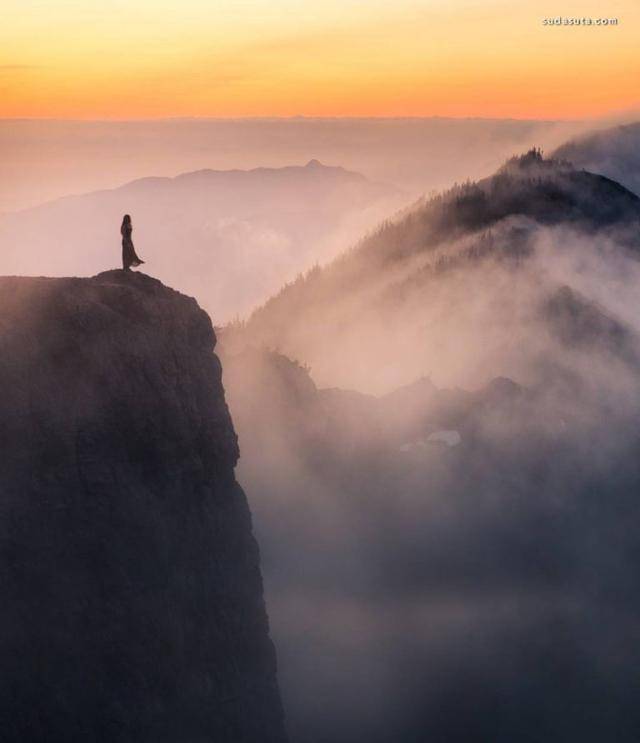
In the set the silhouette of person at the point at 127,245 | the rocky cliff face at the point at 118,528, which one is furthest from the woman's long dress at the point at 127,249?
the rocky cliff face at the point at 118,528

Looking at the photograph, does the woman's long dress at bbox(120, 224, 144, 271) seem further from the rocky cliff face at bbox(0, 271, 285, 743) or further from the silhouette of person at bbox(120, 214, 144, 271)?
the rocky cliff face at bbox(0, 271, 285, 743)

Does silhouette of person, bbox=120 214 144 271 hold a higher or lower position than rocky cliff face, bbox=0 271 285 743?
higher

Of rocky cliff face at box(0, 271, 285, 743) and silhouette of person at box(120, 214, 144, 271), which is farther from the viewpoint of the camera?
silhouette of person at box(120, 214, 144, 271)

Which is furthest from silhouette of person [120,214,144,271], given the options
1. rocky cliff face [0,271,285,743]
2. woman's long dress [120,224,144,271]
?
rocky cliff face [0,271,285,743]

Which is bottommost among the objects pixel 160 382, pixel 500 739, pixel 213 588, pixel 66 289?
pixel 500 739

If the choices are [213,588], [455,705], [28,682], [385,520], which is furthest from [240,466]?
[28,682]

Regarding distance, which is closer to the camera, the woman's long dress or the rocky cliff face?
the rocky cliff face

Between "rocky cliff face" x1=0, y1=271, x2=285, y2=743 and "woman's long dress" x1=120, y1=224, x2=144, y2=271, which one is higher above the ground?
"woman's long dress" x1=120, y1=224, x2=144, y2=271

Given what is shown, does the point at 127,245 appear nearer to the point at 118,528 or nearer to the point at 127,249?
the point at 127,249

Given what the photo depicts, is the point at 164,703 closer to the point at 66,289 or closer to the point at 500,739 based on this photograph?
the point at 66,289
